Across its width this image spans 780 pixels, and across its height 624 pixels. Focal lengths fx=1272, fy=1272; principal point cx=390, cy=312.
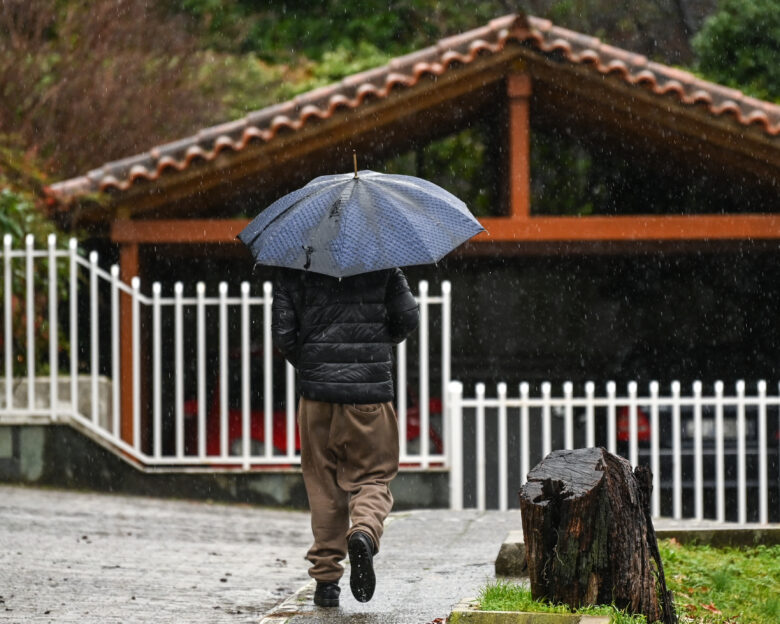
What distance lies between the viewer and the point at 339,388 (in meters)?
5.13

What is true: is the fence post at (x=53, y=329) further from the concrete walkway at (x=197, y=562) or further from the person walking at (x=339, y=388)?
the person walking at (x=339, y=388)

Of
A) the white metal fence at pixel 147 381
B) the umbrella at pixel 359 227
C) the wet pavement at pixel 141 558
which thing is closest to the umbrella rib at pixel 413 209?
the umbrella at pixel 359 227

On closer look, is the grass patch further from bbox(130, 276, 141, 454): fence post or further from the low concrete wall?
bbox(130, 276, 141, 454): fence post

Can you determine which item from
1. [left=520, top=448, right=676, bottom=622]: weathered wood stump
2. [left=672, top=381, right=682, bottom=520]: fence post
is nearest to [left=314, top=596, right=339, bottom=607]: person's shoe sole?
[left=520, top=448, right=676, bottom=622]: weathered wood stump

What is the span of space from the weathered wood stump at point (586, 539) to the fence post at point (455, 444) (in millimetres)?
4658

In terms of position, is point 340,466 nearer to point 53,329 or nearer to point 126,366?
point 53,329

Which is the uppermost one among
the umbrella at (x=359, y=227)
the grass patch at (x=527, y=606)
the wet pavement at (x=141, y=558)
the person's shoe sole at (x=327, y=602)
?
the umbrella at (x=359, y=227)

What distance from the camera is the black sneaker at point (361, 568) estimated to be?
479 centimetres

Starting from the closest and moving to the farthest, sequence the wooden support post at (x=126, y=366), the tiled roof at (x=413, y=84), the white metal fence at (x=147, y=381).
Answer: the white metal fence at (x=147, y=381), the wooden support post at (x=126, y=366), the tiled roof at (x=413, y=84)

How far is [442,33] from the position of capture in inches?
958

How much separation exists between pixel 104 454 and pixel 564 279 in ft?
24.2

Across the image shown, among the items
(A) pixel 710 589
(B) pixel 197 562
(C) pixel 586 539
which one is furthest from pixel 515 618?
(B) pixel 197 562

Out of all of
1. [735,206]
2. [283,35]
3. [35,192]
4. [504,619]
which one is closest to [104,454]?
[35,192]

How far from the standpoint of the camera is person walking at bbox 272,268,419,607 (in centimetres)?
514
